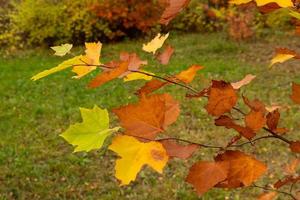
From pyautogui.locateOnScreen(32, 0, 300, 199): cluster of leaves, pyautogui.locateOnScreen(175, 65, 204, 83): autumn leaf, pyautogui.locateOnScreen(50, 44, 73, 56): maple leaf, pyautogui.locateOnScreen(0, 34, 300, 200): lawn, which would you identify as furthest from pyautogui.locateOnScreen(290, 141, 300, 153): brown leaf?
pyautogui.locateOnScreen(0, 34, 300, 200): lawn

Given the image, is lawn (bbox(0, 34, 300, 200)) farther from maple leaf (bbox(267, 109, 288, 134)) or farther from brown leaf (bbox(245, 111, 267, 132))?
brown leaf (bbox(245, 111, 267, 132))

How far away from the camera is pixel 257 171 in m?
0.88

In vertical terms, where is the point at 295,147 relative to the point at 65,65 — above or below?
below

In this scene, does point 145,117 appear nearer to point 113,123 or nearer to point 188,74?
point 188,74

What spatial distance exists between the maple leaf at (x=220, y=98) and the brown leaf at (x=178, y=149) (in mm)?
120

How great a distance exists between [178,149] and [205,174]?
6cm

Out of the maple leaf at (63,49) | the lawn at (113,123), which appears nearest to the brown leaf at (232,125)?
the maple leaf at (63,49)

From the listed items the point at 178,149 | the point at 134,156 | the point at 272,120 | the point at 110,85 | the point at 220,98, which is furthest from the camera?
the point at 110,85

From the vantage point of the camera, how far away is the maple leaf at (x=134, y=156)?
774 millimetres

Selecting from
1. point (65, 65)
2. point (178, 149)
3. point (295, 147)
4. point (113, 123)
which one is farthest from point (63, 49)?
point (113, 123)

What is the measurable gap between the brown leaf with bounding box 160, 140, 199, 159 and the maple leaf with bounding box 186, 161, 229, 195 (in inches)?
0.9

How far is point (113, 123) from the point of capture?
6383 millimetres

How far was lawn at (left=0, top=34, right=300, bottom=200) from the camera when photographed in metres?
4.71

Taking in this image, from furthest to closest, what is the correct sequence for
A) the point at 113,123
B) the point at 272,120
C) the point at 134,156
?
the point at 113,123 → the point at 272,120 → the point at 134,156
